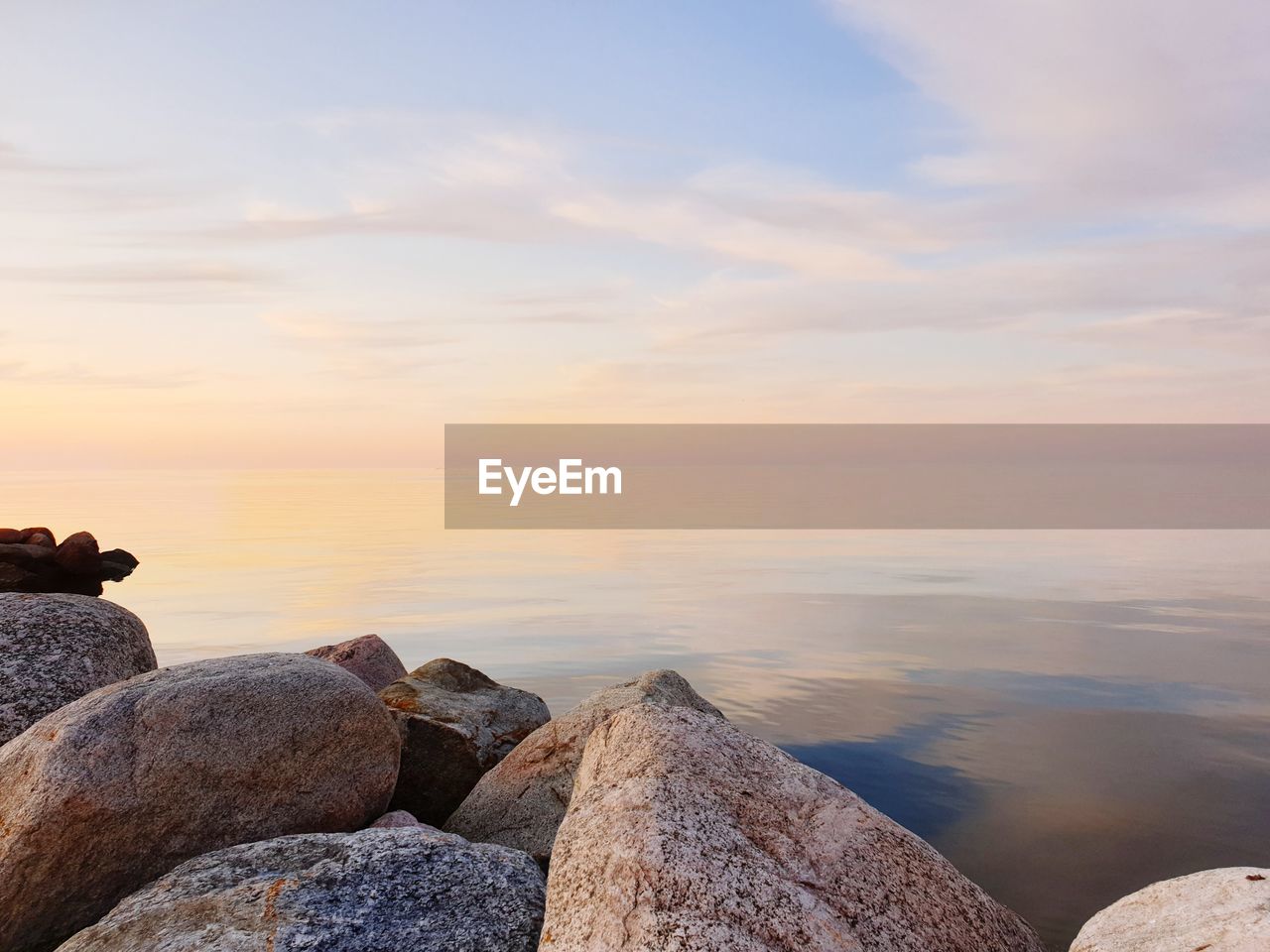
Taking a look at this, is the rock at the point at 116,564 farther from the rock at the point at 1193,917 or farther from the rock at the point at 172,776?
the rock at the point at 1193,917

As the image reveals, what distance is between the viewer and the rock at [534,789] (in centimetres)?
782

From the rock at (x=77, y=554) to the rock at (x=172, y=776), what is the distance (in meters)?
4.53

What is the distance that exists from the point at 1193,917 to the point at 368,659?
908 cm

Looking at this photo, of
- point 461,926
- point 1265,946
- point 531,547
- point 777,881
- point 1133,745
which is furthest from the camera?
point 531,547

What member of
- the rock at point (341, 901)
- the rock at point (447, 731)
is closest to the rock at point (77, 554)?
the rock at point (447, 731)

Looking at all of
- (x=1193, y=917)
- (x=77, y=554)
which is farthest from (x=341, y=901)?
(x=77, y=554)

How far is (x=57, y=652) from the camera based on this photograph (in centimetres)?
838

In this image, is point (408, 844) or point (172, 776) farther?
point (172, 776)

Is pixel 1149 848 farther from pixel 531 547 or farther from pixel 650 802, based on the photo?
pixel 531 547

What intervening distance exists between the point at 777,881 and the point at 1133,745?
11798mm

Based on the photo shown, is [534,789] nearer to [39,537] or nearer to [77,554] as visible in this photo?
[77,554]

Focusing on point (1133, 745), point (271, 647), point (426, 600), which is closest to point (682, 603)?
point (426, 600)

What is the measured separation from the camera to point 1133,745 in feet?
47.6

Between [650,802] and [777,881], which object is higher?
[650,802]
